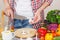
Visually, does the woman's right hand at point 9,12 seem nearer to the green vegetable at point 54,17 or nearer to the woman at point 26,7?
the woman at point 26,7

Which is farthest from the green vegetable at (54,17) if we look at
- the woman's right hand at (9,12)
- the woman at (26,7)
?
the woman's right hand at (9,12)

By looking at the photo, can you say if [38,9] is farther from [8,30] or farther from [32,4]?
[8,30]

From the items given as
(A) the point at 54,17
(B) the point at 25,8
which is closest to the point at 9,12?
(B) the point at 25,8

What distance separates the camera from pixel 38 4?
4.50 ft

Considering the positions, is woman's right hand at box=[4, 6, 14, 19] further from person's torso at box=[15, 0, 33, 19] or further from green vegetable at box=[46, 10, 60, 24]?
green vegetable at box=[46, 10, 60, 24]

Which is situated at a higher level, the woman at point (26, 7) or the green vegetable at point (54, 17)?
the woman at point (26, 7)

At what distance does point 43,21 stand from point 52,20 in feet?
0.37

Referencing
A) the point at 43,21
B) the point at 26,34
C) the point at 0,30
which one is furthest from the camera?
the point at 43,21

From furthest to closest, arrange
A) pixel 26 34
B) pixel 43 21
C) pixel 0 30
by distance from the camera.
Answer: pixel 43 21 → pixel 0 30 → pixel 26 34

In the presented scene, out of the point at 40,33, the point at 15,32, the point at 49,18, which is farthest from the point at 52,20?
the point at 15,32

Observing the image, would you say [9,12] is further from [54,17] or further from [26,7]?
[54,17]

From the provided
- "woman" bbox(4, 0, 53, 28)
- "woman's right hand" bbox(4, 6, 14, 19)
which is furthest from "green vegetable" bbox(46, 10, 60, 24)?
"woman's right hand" bbox(4, 6, 14, 19)

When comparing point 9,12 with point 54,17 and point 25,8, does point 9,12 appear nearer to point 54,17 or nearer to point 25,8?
point 25,8

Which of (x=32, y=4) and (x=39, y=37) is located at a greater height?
(x=32, y=4)
